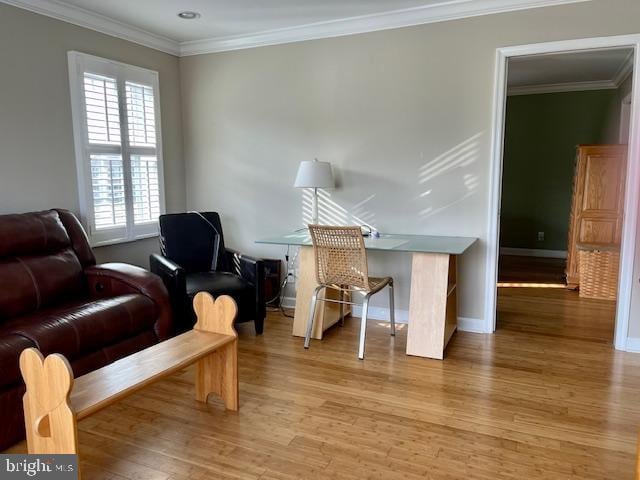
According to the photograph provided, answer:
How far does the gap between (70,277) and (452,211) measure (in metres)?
2.74

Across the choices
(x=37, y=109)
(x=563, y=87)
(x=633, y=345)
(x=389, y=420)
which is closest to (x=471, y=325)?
(x=633, y=345)

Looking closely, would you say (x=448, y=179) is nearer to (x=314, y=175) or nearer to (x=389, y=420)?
(x=314, y=175)

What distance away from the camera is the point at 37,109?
3.37 m


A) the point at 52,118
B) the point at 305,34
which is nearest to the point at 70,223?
the point at 52,118

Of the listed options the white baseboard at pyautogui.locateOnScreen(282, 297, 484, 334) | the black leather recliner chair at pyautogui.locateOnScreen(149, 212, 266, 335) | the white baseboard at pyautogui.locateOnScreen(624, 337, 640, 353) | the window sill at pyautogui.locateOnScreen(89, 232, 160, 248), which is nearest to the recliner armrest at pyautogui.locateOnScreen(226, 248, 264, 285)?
the black leather recliner chair at pyautogui.locateOnScreen(149, 212, 266, 335)

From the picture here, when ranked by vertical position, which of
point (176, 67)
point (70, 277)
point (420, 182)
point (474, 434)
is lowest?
point (474, 434)

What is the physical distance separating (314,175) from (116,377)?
7.39 ft

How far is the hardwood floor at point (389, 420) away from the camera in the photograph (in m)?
2.07

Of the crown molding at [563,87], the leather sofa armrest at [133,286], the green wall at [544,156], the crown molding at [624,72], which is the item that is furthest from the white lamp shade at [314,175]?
the green wall at [544,156]

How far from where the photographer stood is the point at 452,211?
377 centimetres

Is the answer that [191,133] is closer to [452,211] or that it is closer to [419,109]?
[419,109]

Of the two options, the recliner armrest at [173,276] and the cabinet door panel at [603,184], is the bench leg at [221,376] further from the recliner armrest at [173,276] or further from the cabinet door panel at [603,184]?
the cabinet door panel at [603,184]

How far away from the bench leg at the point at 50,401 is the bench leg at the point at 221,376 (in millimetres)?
892

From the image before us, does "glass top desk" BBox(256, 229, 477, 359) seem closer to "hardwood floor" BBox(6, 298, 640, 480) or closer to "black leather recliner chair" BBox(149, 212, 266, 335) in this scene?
"hardwood floor" BBox(6, 298, 640, 480)
